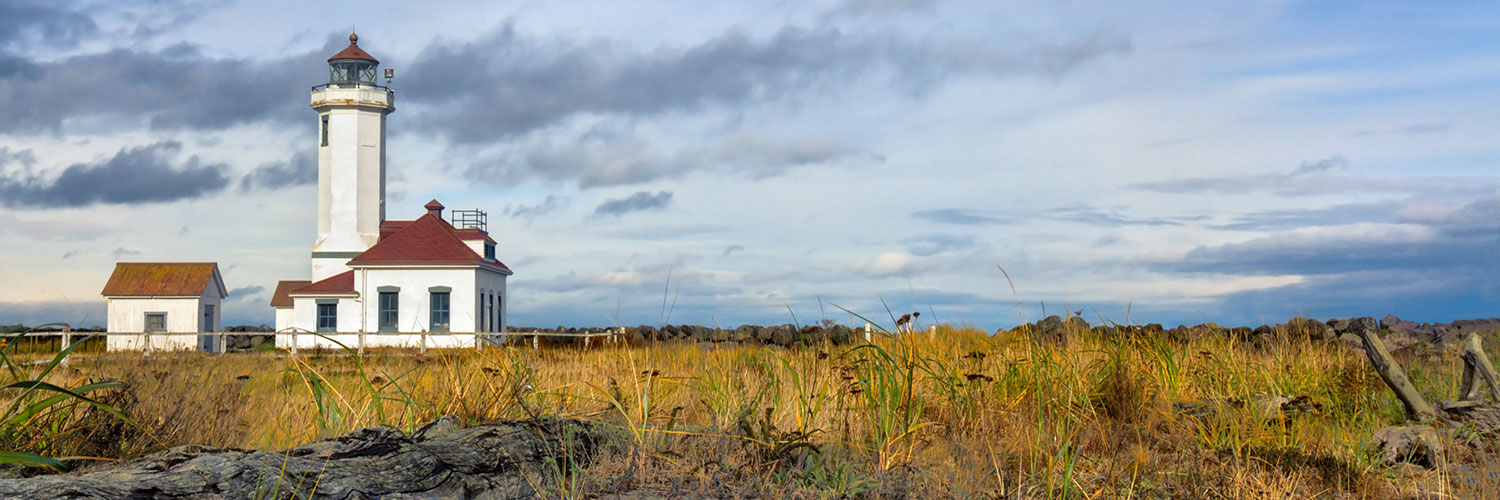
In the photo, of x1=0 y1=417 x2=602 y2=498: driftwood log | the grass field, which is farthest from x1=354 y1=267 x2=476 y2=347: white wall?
x1=0 y1=417 x2=602 y2=498: driftwood log

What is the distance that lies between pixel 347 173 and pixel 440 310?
6.31 m

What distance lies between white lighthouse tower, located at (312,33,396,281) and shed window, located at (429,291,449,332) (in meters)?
4.43

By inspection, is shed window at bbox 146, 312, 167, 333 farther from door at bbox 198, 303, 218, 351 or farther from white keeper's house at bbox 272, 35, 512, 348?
white keeper's house at bbox 272, 35, 512, 348

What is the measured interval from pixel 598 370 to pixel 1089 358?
402cm

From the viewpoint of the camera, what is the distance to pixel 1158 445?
6012 mm

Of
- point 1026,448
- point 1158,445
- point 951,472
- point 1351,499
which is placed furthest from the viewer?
point 1158,445

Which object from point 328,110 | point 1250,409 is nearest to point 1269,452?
point 1250,409

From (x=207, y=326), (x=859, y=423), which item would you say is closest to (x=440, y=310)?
(x=207, y=326)

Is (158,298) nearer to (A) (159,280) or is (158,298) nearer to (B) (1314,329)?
(A) (159,280)

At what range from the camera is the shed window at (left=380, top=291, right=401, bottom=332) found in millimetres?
30766

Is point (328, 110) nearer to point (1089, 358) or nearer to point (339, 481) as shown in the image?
point (1089, 358)

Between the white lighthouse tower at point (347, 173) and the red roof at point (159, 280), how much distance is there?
15.4 ft

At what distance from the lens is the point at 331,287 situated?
106ft

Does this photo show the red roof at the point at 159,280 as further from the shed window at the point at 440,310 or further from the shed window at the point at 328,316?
the shed window at the point at 440,310
